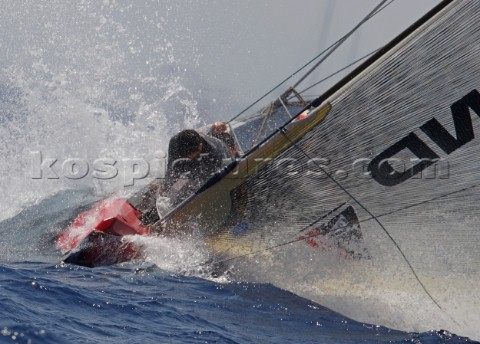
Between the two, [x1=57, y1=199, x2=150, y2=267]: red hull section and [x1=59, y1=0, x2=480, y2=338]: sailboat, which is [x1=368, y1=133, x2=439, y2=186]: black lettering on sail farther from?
[x1=57, y1=199, x2=150, y2=267]: red hull section

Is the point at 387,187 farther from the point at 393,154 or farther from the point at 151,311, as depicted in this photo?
the point at 151,311

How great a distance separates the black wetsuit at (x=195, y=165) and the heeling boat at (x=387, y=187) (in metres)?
1.30

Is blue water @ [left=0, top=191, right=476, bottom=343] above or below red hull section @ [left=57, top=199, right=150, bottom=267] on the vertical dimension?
below

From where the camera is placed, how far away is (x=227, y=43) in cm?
2942

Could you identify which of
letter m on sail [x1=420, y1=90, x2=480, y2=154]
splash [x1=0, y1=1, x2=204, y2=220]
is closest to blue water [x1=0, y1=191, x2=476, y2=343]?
letter m on sail [x1=420, y1=90, x2=480, y2=154]

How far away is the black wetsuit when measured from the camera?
8.05 m

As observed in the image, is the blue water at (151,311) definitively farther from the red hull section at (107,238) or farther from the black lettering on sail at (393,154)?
the black lettering on sail at (393,154)

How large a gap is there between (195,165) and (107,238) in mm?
1449

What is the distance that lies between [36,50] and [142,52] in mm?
4511

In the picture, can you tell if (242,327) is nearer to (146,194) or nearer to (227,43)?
(146,194)

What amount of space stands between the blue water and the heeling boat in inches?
11.2

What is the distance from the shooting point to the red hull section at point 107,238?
285 inches

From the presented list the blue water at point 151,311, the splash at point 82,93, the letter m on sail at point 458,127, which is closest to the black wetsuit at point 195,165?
the blue water at point 151,311

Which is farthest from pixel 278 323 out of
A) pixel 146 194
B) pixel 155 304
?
pixel 146 194
